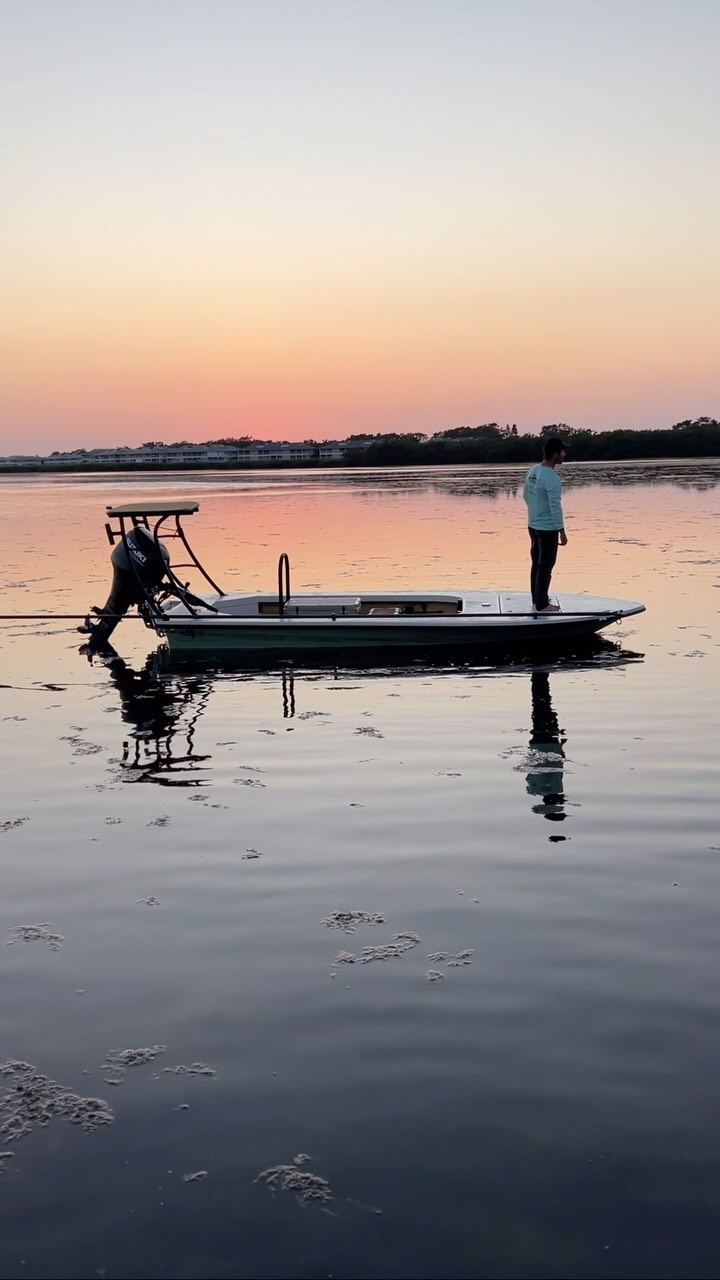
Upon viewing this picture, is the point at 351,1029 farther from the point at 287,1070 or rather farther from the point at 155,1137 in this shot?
the point at 155,1137

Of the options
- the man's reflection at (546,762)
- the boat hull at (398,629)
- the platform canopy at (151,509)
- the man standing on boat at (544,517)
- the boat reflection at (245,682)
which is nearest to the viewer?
the man's reflection at (546,762)

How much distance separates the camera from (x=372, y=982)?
616cm

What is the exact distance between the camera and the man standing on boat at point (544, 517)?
16.5 meters

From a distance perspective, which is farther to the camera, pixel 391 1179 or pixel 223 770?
pixel 223 770

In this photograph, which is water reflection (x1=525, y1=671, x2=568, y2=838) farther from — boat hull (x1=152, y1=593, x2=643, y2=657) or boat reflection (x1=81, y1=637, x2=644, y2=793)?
boat hull (x1=152, y1=593, x2=643, y2=657)

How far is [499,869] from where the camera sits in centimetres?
781

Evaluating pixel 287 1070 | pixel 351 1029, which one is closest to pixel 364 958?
pixel 351 1029

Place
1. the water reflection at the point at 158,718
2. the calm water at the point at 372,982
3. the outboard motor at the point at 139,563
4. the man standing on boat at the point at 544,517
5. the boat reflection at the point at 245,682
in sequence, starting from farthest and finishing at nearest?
1. the outboard motor at the point at 139,563
2. the man standing on boat at the point at 544,517
3. the water reflection at the point at 158,718
4. the boat reflection at the point at 245,682
5. the calm water at the point at 372,982

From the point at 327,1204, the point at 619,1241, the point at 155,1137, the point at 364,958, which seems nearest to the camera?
the point at 619,1241

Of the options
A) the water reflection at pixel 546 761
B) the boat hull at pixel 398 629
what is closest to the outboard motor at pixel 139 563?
the boat hull at pixel 398 629

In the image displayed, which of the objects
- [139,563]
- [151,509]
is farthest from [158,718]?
[151,509]

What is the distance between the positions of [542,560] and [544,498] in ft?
3.30

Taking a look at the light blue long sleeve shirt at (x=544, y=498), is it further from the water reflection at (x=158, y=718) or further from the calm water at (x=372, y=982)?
the water reflection at (x=158, y=718)

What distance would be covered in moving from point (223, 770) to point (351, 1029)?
18.5ft
